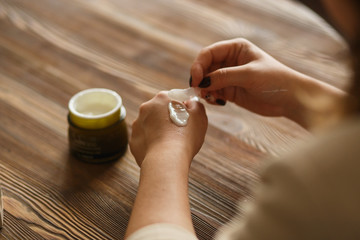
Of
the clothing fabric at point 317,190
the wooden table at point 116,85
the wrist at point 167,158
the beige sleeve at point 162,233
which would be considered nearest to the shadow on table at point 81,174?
the wooden table at point 116,85

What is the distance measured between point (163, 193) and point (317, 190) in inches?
11.6

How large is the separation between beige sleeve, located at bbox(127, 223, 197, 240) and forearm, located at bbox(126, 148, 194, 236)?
0.5 inches

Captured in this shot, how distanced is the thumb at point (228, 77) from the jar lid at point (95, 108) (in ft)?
0.64

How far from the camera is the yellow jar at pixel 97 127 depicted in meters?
0.88

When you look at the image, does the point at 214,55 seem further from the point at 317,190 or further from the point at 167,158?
the point at 317,190

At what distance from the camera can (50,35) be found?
1.32m

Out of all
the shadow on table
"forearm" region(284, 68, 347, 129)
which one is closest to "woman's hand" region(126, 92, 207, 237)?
the shadow on table

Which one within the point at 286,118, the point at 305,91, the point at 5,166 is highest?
the point at 305,91

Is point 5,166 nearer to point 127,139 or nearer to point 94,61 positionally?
point 127,139

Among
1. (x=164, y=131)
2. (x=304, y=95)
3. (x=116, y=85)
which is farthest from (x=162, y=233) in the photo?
(x=116, y=85)

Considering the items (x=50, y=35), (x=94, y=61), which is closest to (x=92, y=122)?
(x=94, y=61)

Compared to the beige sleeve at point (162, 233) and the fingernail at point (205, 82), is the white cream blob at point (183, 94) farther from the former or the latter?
the beige sleeve at point (162, 233)

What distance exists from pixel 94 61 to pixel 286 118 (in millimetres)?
549

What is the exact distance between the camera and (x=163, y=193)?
0.67 meters
